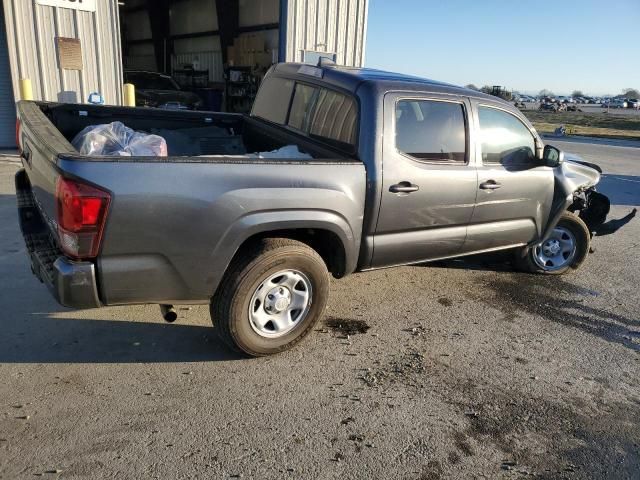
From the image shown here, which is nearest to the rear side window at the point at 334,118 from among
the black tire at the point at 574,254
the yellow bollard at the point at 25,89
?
the black tire at the point at 574,254

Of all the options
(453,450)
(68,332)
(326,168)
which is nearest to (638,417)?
(453,450)

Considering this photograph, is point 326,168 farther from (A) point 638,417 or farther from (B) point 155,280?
(A) point 638,417

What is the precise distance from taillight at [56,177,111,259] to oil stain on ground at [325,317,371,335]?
1.96 m

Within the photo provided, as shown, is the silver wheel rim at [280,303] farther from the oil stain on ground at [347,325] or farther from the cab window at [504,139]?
the cab window at [504,139]

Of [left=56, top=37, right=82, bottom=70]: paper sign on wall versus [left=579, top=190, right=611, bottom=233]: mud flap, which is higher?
[left=56, top=37, right=82, bottom=70]: paper sign on wall

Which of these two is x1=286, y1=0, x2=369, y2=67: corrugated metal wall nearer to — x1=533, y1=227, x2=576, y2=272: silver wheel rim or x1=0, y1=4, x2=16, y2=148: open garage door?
x1=0, y1=4, x2=16, y2=148: open garage door

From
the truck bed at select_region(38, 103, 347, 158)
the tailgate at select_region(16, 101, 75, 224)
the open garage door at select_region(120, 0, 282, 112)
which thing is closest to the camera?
the tailgate at select_region(16, 101, 75, 224)

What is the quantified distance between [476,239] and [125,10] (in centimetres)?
2352

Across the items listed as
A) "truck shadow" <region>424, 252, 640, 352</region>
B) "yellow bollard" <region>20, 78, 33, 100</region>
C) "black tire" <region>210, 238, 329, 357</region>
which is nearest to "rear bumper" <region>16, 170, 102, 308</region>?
"black tire" <region>210, 238, 329, 357</region>

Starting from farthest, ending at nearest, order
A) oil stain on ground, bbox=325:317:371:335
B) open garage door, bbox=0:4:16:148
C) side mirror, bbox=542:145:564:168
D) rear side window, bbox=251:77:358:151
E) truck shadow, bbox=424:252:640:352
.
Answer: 1. open garage door, bbox=0:4:16:148
2. side mirror, bbox=542:145:564:168
3. truck shadow, bbox=424:252:640:352
4. oil stain on ground, bbox=325:317:371:335
5. rear side window, bbox=251:77:358:151

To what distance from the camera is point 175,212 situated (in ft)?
9.41

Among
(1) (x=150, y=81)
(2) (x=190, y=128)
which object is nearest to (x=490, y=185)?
(2) (x=190, y=128)

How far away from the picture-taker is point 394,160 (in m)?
3.67

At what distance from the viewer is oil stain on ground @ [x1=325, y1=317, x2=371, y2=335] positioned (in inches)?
158
